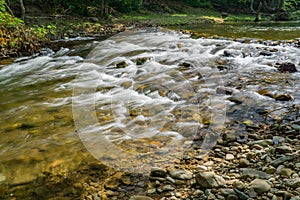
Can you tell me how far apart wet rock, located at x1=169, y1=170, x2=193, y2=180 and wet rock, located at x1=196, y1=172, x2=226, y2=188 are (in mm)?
147

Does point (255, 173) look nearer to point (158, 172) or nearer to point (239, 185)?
point (239, 185)

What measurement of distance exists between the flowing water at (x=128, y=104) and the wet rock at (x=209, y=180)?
622 mm

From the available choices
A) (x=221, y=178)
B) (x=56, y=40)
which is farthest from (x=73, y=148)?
(x=56, y=40)

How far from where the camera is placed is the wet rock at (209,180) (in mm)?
2760

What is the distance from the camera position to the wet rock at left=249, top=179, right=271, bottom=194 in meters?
2.58

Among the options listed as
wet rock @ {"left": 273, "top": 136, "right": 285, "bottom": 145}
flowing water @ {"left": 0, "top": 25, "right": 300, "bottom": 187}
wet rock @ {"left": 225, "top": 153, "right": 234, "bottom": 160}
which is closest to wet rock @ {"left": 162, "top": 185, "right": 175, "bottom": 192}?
flowing water @ {"left": 0, "top": 25, "right": 300, "bottom": 187}

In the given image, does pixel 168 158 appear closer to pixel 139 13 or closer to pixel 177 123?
pixel 177 123

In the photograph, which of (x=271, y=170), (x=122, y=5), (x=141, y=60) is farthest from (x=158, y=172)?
(x=122, y=5)

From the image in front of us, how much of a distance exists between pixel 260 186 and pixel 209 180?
501mm

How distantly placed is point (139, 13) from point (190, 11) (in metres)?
10.3

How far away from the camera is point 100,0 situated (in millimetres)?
20844

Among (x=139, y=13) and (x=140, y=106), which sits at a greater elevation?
(x=139, y=13)

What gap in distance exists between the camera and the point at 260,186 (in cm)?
262

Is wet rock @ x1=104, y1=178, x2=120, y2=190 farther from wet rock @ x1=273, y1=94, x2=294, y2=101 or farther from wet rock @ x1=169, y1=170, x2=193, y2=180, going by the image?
wet rock @ x1=273, y1=94, x2=294, y2=101
